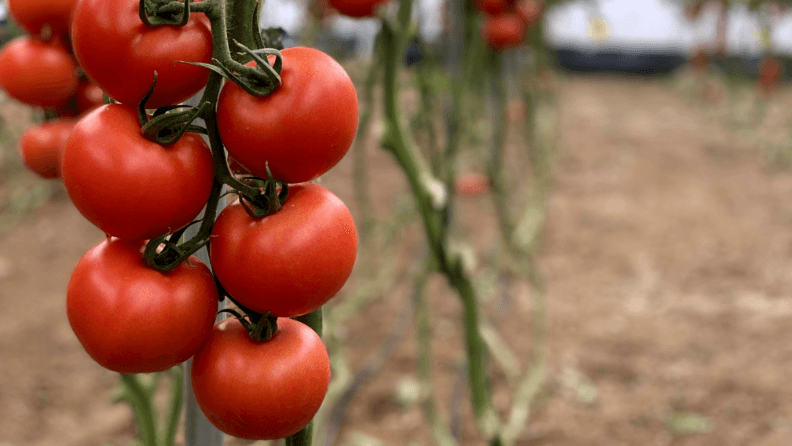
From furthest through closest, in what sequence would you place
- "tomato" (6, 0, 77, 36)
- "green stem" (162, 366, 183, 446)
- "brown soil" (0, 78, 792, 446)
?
"brown soil" (0, 78, 792, 446), "green stem" (162, 366, 183, 446), "tomato" (6, 0, 77, 36)

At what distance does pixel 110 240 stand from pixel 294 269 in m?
0.09

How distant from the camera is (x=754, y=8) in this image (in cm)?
276

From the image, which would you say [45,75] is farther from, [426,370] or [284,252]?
[426,370]

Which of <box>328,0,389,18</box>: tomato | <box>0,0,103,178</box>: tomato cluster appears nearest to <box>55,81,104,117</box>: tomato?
<box>0,0,103,178</box>: tomato cluster

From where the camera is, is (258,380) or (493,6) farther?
(493,6)

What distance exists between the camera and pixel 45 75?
46 cm

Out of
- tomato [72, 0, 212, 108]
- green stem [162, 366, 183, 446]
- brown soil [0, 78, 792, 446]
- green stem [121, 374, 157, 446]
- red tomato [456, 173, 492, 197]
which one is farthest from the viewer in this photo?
red tomato [456, 173, 492, 197]

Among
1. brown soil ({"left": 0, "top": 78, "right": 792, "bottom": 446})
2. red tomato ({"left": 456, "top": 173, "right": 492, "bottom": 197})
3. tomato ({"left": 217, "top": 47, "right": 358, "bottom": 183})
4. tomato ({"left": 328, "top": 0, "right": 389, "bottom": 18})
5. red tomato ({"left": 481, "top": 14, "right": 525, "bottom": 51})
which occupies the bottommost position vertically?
brown soil ({"left": 0, "top": 78, "right": 792, "bottom": 446})

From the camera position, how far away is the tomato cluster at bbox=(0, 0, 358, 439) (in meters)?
0.25

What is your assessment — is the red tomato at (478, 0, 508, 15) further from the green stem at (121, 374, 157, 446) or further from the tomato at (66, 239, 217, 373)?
the tomato at (66, 239, 217, 373)

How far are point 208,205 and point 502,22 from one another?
111cm

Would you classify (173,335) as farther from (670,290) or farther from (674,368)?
(670,290)

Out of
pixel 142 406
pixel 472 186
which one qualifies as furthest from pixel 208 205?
pixel 472 186

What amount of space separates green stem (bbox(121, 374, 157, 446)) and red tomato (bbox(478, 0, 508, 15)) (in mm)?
965
